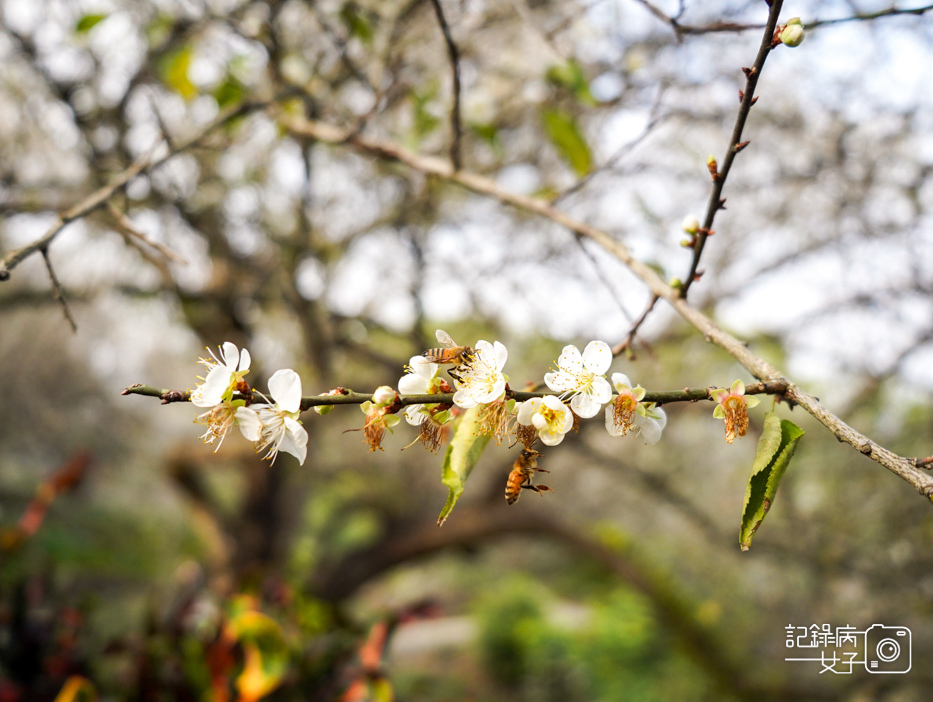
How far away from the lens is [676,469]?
14.6 ft

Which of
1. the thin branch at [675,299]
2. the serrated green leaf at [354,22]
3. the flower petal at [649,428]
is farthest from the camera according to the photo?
the serrated green leaf at [354,22]

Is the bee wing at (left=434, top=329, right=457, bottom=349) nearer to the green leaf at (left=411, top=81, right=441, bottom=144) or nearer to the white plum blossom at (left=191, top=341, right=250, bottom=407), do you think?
the white plum blossom at (left=191, top=341, right=250, bottom=407)

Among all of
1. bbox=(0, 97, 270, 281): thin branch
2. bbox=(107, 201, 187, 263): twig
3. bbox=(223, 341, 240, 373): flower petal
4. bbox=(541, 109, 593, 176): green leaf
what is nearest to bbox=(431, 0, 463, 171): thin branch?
bbox=(541, 109, 593, 176): green leaf

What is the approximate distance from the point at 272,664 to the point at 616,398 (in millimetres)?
2325

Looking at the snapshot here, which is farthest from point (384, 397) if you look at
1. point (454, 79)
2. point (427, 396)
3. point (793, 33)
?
point (454, 79)

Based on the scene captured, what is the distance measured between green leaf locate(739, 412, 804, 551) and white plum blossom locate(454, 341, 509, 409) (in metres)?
0.29

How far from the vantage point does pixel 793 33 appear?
26.3 inches

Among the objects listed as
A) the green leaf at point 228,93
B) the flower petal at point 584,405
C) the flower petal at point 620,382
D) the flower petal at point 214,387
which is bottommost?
the flower petal at point 214,387

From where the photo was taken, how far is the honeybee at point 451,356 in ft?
2.35

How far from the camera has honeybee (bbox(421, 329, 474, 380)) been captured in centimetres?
72

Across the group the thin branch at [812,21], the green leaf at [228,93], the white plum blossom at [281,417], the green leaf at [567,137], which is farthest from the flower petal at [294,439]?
the green leaf at [228,93]

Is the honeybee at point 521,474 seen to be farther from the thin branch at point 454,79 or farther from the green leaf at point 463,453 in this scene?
the thin branch at point 454,79

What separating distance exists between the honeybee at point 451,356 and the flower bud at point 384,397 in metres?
0.07

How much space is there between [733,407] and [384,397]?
0.41 meters
